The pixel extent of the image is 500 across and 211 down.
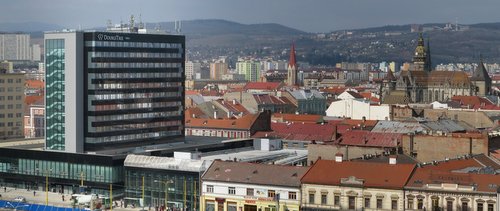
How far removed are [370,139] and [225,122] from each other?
2766 centimetres

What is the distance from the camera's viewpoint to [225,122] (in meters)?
109

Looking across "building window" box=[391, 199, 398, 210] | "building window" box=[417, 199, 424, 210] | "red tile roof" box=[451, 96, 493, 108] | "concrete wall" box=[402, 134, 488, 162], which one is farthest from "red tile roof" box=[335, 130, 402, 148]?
"red tile roof" box=[451, 96, 493, 108]

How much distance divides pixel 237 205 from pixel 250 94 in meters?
87.9

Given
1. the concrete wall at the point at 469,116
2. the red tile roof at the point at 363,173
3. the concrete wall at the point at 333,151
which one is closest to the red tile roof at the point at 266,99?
the concrete wall at the point at 469,116

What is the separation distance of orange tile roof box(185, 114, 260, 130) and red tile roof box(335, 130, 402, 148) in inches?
775

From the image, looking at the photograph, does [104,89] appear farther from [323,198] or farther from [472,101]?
[472,101]

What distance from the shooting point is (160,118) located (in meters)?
86.8

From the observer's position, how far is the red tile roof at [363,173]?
60.4 m

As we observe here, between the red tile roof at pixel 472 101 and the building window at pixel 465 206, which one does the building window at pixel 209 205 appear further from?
the red tile roof at pixel 472 101

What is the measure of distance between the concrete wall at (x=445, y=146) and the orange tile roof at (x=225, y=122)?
108 feet

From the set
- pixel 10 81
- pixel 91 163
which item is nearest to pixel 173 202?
pixel 91 163

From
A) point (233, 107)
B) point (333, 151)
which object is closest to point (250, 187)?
point (333, 151)

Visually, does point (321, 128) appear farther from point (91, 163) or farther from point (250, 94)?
point (250, 94)

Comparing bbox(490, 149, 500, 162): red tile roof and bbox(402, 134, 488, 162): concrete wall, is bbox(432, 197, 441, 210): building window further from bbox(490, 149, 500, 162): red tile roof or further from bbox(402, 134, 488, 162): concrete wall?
bbox(402, 134, 488, 162): concrete wall
